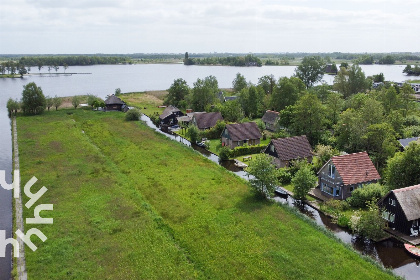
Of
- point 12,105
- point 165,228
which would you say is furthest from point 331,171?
point 12,105

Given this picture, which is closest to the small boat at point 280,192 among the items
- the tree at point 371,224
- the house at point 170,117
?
the tree at point 371,224

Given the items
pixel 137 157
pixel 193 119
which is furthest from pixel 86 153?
pixel 193 119

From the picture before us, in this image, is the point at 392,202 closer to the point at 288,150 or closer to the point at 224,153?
the point at 288,150

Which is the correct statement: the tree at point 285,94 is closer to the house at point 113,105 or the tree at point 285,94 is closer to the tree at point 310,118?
the tree at point 310,118

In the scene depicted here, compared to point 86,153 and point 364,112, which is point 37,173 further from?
point 364,112

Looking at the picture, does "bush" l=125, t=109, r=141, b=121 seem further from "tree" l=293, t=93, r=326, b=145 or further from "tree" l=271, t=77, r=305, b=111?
"tree" l=293, t=93, r=326, b=145

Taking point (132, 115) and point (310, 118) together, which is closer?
point (310, 118)
